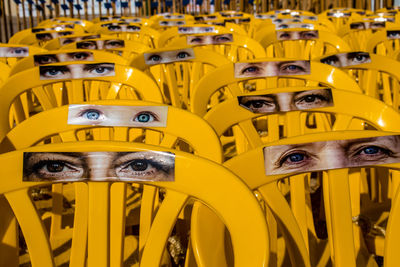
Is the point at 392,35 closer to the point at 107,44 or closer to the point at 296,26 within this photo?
the point at 296,26

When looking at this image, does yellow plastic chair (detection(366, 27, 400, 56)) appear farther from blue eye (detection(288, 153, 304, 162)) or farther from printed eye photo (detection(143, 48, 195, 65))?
blue eye (detection(288, 153, 304, 162))

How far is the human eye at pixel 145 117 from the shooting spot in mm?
1429

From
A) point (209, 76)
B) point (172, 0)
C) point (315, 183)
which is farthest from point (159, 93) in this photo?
point (172, 0)

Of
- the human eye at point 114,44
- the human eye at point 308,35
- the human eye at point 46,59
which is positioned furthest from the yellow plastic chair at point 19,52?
the human eye at point 308,35

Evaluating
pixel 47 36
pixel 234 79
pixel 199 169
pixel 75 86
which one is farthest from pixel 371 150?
Answer: pixel 47 36

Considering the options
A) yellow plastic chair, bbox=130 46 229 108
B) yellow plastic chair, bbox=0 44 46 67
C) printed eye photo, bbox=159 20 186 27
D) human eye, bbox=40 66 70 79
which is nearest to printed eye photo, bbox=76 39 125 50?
yellow plastic chair, bbox=0 44 46 67

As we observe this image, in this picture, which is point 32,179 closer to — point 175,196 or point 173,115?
point 175,196

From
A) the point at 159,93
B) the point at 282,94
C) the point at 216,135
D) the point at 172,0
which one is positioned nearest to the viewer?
the point at 216,135

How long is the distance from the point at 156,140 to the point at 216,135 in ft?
1.47

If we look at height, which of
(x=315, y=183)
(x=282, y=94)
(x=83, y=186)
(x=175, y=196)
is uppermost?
(x=282, y=94)

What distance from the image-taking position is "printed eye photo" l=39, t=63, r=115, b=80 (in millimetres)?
2084

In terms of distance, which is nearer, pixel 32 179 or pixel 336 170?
pixel 32 179

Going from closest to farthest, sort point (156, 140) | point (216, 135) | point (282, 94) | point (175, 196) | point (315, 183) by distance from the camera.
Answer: point (175, 196)
point (216, 135)
point (282, 94)
point (156, 140)
point (315, 183)

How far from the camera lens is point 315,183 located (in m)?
3.23
